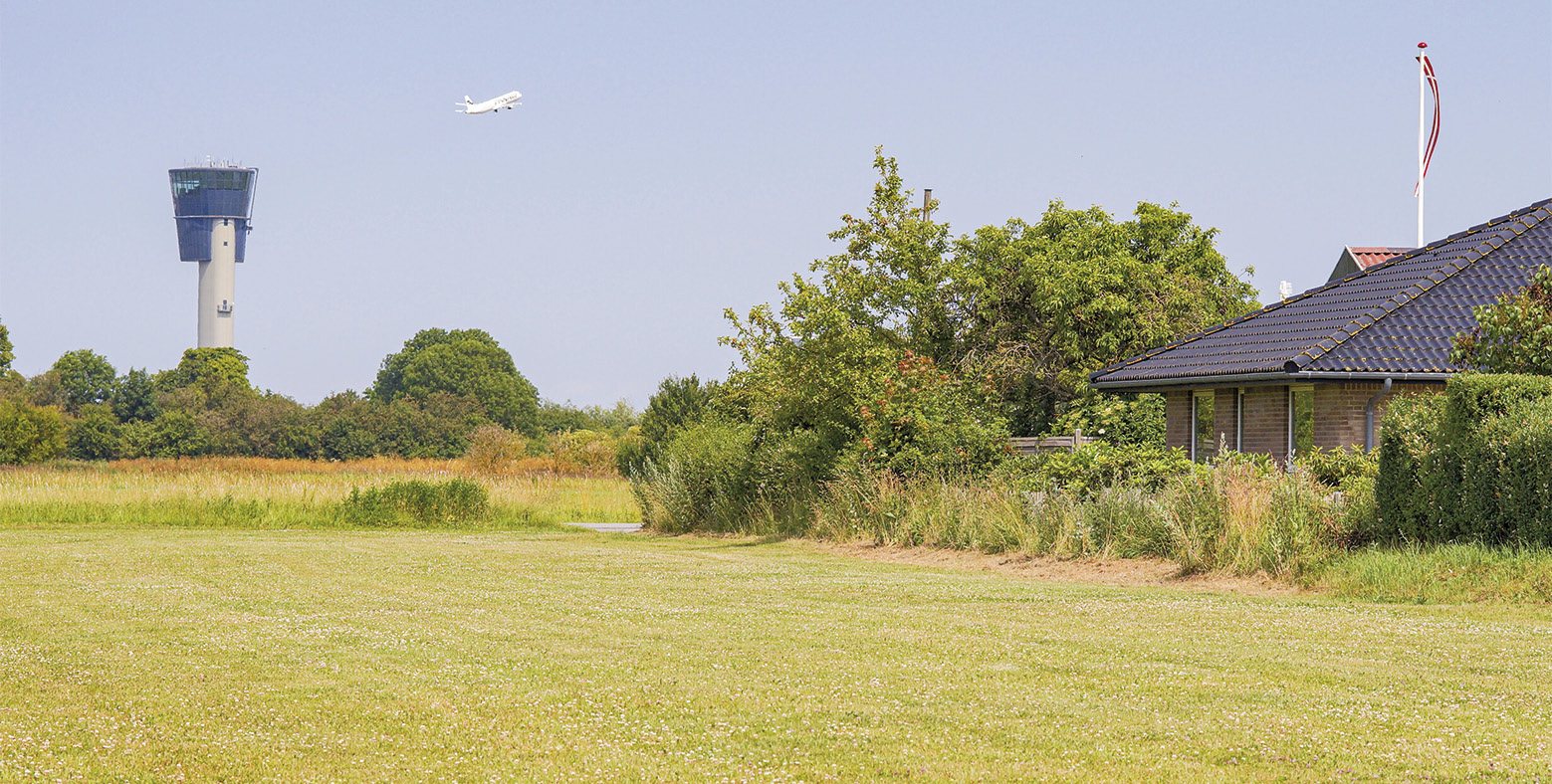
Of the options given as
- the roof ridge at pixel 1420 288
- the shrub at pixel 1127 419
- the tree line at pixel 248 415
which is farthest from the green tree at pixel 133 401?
the roof ridge at pixel 1420 288

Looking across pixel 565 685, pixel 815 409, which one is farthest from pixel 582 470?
pixel 565 685

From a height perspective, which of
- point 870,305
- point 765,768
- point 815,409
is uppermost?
point 870,305

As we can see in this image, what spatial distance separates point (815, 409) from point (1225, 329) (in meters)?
7.87

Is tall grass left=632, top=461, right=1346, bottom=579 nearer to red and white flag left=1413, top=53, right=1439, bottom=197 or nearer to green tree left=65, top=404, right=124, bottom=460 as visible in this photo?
red and white flag left=1413, top=53, right=1439, bottom=197

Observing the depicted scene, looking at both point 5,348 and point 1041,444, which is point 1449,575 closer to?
point 1041,444

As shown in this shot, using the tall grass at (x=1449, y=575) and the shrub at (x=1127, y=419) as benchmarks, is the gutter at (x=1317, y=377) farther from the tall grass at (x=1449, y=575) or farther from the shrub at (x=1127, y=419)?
the tall grass at (x=1449, y=575)

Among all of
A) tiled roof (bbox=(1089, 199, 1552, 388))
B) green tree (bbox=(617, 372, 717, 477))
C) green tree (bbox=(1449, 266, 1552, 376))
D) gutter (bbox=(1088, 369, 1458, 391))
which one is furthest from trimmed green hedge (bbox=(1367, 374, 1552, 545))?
green tree (bbox=(617, 372, 717, 477))

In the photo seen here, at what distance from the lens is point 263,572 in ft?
61.4

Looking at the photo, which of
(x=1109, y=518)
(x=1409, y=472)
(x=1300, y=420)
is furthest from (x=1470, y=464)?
(x=1300, y=420)

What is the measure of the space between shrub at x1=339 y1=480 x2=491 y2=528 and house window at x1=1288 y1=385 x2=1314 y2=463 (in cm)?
1753

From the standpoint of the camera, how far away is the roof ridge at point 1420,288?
24.4m

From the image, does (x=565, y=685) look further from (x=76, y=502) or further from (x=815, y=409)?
(x=76, y=502)

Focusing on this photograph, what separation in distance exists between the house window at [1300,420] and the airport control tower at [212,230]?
185519 millimetres

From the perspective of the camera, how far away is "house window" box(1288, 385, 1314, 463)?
24812 mm
